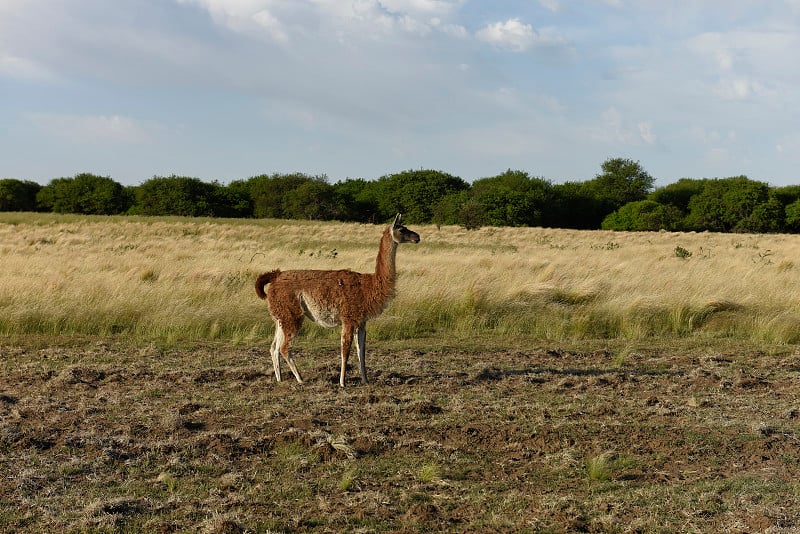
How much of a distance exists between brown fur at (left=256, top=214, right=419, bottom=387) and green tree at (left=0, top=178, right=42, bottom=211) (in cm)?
7906

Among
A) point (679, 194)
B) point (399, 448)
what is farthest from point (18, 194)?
point (399, 448)

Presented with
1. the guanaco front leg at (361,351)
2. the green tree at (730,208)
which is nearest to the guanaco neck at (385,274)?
the guanaco front leg at (361,351)

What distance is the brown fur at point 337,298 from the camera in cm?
846

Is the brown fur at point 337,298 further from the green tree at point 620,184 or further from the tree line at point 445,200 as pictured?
the green tree at point 620,184

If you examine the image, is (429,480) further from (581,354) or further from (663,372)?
(581,354)

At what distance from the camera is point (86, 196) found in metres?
76.2

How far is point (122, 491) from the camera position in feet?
16.8

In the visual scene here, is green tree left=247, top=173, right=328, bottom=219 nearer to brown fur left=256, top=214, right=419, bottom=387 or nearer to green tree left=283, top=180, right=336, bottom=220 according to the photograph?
green tree left=283, top=180, right=336, bottom=220

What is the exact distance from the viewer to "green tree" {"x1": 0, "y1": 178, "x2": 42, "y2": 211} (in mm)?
77900

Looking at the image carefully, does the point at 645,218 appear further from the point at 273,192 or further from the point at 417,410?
the point at 417,410

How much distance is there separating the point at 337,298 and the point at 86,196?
74.5 metres

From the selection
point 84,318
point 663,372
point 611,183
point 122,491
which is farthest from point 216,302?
point 611,183

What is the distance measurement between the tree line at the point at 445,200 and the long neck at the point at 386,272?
182 ft

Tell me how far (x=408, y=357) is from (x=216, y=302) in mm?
4411
